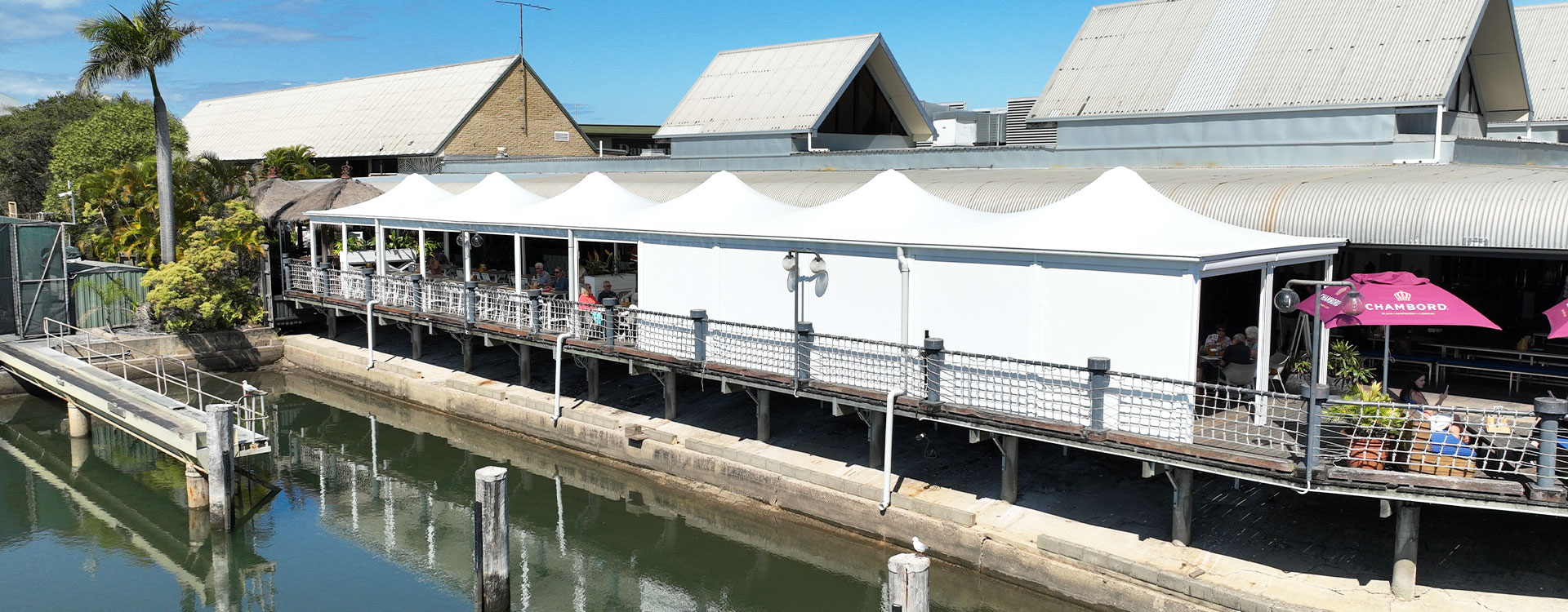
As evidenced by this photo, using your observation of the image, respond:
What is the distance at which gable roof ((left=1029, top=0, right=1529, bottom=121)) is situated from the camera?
62.8 feet

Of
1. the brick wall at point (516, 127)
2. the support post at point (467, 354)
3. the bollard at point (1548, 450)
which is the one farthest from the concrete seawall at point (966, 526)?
the brick wall at point (516, 127)

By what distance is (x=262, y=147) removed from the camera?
51062 mm

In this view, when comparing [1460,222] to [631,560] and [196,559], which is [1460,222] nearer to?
[631,560]

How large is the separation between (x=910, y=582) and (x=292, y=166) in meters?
36.9

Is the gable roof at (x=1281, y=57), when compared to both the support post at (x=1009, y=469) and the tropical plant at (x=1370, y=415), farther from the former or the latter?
Answer: the support post at (x=1009, y=469)

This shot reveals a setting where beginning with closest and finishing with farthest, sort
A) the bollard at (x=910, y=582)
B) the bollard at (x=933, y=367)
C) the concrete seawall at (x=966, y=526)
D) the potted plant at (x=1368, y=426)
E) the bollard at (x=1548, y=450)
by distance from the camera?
the bollard at (x=910, y=582)
the bollard at (x=1548, y=450)
the potted plant at (x=1368, y=426)
the concrete seawall at (x=966, y=526)
the bollard at (x=933, y=367)

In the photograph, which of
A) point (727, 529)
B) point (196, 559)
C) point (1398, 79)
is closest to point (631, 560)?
point (727, 529)

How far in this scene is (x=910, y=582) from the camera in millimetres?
10227

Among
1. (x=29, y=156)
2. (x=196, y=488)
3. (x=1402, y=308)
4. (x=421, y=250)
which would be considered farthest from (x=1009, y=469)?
(x=29, y=156)

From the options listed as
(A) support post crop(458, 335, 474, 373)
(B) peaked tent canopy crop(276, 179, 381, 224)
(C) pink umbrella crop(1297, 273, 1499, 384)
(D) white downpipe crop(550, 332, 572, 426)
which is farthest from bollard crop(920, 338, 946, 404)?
(B) peaked tent canopy crop(276, 179, 381, 224)

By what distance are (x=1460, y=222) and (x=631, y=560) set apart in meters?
12.4

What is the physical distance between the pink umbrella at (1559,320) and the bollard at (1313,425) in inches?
128

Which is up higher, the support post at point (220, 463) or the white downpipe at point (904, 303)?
the white downpipe at point (904, 303)

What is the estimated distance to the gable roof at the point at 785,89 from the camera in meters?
29.3
